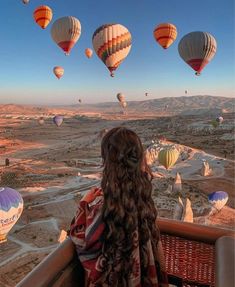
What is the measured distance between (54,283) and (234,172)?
2876 centimetres

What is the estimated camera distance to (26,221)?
63.1 feet

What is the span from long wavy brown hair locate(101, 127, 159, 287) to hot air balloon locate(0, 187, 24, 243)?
13.5 m

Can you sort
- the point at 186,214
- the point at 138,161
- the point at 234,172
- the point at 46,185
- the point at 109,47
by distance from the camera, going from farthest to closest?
the point at 234,172 < the point at 46,185 < the point at 109,47 < the point at 186,214 < the point at 138,161

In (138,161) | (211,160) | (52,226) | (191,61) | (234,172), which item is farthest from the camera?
(211,160)

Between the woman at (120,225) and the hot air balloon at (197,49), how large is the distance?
20.2m

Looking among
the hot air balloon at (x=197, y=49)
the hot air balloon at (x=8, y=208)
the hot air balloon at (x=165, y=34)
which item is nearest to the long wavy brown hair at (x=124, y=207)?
the hot air balloon at (x=8, y=208)

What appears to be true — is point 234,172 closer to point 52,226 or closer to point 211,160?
point 211,160

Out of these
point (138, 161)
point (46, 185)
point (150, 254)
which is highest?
point (138, 161)

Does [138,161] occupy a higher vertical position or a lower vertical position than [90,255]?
higher

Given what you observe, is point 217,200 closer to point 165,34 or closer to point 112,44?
point 112,44

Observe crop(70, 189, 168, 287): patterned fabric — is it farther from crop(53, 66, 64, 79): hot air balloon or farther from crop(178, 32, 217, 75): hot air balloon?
crop(53, 66, 64, 79): hot air balloon

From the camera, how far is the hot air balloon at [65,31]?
25.9 m

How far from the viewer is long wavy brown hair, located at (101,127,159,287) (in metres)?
2.32

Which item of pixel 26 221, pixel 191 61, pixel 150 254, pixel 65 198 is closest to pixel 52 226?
pixel 26 221
